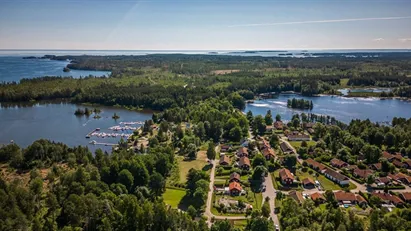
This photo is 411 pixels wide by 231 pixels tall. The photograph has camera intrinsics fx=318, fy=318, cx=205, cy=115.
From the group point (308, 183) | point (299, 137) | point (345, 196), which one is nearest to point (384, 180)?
point (345, 196)

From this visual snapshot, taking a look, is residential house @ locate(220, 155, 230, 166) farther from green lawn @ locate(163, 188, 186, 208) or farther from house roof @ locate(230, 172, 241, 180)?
green lawn @ locate(163, 188, 186, 208)

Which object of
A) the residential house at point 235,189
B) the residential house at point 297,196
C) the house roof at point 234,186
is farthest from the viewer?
the house roof at point 234,186

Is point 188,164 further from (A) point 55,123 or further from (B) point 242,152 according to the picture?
(A) point 55,123

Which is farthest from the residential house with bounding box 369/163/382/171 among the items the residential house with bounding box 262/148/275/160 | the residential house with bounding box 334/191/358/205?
the residential house with bounding box 262/148/275/160

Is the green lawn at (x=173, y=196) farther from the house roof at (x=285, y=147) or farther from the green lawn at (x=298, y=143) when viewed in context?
the green lawn at (x=298, y=143)

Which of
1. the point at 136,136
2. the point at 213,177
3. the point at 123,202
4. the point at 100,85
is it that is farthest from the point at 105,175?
the point at 100,85

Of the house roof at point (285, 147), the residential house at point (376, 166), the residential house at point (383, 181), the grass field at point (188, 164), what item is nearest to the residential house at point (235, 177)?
the grass field at point (188, 164)
